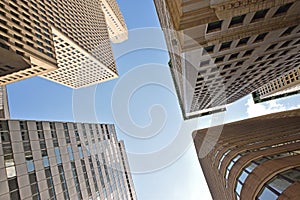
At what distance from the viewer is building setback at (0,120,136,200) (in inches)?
1037

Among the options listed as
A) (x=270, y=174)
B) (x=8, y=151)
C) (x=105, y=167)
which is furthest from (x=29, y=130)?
(x=270, y=174)

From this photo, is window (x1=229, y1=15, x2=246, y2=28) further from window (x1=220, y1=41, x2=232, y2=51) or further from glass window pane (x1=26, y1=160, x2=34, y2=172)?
glass window pane (x1=26, y1=160, x2=34, y2=172)

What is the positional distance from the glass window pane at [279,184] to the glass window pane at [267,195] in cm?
39

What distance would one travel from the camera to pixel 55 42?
258 feet

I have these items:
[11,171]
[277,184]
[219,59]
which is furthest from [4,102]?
[277,184]

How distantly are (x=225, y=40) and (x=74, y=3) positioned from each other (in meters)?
83.8

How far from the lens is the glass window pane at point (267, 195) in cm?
1586

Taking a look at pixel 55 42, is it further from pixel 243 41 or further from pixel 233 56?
pixel 243 41

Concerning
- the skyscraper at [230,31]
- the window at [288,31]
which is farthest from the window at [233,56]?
the window at [288,31]

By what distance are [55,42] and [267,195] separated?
249ft

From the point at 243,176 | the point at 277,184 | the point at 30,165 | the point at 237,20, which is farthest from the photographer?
the point at 30,165

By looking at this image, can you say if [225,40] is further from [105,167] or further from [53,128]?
[105,167]

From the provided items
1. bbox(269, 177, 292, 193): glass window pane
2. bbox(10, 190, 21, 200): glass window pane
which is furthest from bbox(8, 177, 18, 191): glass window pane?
bbox(269, 177, 292, 193): glass window pane

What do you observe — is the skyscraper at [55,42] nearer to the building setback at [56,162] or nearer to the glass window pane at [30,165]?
the building setback at [56,162]
